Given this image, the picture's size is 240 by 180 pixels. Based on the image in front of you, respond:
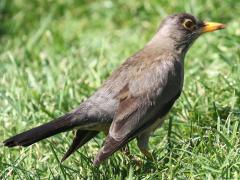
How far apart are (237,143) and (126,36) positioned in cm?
364

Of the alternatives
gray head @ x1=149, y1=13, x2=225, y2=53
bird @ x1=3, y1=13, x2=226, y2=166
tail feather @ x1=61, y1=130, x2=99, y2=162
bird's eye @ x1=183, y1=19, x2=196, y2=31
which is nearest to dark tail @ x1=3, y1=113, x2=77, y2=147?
bird @ x1=3, y1=13, x2=226, y2=166

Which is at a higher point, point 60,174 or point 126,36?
point 126,36

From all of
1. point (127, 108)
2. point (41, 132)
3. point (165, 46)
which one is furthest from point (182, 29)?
point (41, 132)

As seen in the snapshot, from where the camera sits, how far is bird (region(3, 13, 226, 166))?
17.4 ft

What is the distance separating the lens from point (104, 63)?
7785mm

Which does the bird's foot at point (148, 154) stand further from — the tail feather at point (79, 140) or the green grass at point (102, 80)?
the tail feather at point (79, 140)

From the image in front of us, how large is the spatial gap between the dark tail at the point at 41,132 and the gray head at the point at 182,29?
1451 millimetres

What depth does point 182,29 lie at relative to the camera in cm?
666

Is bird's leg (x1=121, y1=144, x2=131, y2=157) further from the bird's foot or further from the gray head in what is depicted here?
the gray head

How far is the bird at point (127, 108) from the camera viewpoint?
530cm

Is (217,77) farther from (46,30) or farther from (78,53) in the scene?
(46,30)

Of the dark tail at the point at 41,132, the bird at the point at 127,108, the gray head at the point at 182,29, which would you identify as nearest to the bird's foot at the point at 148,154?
the bird at the point at 127,108

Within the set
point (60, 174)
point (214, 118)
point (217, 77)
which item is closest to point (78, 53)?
point (217, 77)

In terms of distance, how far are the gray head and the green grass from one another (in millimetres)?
390
